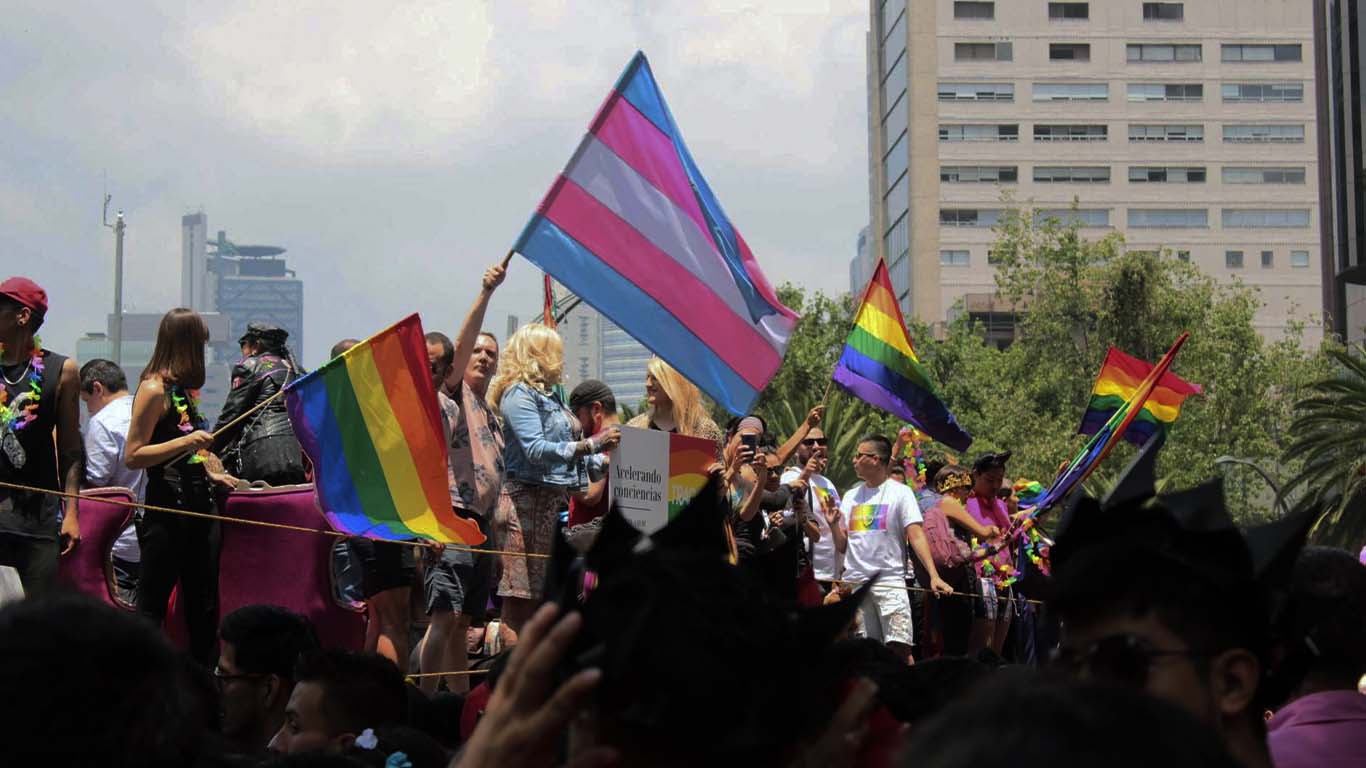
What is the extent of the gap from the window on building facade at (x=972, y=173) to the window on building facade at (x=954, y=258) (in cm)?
420

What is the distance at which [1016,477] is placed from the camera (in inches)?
1873

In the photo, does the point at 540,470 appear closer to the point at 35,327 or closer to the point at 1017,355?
the point at 35,327

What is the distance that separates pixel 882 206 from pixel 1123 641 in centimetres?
10150

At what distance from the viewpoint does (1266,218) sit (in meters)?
95.2

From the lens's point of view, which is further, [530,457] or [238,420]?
[530,457]

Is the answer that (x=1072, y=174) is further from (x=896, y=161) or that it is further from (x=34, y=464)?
(x=34, y=464)

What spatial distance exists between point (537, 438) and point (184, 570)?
177cm

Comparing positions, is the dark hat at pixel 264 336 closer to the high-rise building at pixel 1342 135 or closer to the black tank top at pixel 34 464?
the black tank top at pixel 34 464

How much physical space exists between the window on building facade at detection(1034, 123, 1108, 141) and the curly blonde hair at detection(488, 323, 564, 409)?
9042 centimetres

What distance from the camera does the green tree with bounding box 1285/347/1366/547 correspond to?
1037 inches

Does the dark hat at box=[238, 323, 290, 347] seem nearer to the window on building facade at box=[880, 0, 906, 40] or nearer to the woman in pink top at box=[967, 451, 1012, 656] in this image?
the woman in pink top at box=[967, 451, 1012, 656]

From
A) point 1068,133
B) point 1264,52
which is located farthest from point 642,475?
point 1264,52

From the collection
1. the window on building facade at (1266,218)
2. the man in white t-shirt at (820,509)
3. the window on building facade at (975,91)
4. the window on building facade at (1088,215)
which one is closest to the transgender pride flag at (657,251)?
the man in white t-shirt at (820,509)

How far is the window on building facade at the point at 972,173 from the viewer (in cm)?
9419
